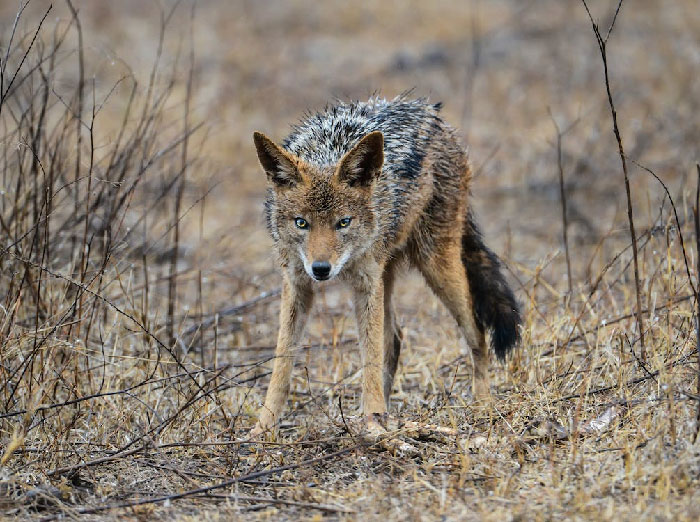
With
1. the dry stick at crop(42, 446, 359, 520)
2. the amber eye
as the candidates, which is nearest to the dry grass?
the dry stick at crop(42, 446, 359, 520)

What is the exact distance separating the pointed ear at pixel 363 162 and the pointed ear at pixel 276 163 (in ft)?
0.88

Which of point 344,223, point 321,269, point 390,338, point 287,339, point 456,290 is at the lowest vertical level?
point 287,339

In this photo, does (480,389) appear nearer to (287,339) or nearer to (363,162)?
(287,339)

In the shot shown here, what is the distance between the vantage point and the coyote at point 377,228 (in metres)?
4.99

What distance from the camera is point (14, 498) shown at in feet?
13.4

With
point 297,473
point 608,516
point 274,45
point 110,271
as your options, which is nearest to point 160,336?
point 110,271

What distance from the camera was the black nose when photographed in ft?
15.5

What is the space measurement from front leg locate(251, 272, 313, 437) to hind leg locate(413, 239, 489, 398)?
0.91 m

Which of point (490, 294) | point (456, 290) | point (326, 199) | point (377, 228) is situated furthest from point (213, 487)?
point (490, 294)

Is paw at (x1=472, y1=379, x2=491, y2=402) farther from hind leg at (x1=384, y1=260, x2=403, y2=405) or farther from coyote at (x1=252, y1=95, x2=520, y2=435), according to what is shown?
hind leg at (x1=384, y1=260, x2=403, y2=405)

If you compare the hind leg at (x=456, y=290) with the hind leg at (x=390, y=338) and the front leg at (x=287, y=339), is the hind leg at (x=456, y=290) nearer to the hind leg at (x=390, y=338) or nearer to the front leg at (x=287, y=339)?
the hind leg at (x=390, y=338)

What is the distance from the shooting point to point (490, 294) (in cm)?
597

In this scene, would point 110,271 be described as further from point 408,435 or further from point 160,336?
point 408,435

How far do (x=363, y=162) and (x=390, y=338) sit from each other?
1.48 metres
